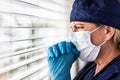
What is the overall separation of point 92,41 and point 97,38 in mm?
32

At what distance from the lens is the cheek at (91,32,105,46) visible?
1.24 meters

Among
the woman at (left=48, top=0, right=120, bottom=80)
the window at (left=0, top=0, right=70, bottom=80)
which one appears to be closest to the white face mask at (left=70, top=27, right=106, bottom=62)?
the woman at (left=48, top=0, right=120, bottom=80)

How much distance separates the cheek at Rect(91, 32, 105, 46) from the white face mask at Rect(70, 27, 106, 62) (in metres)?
0.02

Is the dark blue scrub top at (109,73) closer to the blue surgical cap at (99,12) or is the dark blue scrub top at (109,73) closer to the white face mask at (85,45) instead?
the white face mask at (85,45)

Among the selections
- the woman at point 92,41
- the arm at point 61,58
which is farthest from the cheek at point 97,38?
the arm at point 61,58

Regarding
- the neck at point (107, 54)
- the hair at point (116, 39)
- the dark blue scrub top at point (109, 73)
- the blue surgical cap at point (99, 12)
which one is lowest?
the dark blue scrub top at point (109, 73)

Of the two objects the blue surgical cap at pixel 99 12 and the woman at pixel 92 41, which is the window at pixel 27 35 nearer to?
the woman at pixel 92 41

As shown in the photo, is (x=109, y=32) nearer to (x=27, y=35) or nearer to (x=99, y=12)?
(x=99, y=12)

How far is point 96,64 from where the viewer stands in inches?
56.2

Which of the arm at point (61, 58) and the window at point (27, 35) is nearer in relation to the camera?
the window at point (27, 35)

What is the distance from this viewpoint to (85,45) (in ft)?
4.16

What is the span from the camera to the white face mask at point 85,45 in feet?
4.09

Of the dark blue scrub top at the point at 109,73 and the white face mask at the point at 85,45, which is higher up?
the white face mask at the point at 85,45

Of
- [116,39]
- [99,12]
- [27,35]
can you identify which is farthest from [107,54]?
[27,35]
